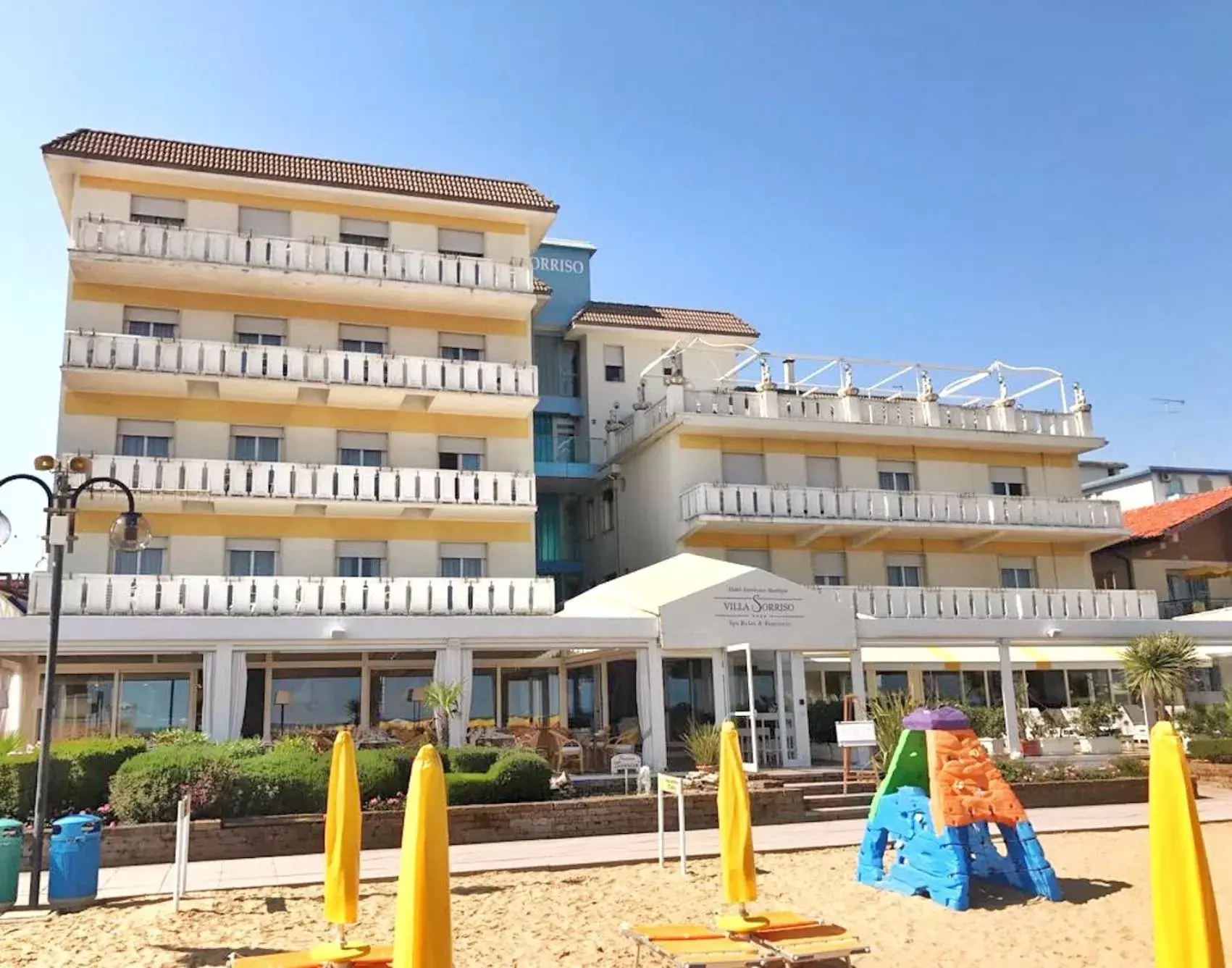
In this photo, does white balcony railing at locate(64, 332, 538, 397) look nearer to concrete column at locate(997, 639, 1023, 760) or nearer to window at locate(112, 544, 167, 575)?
window at locate(112, 544, 167, 575)

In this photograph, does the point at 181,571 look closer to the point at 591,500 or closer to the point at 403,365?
the point at 403,365

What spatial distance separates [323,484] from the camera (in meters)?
24.5

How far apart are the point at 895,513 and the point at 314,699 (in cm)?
1540

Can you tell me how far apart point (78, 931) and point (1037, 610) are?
24161 millimetres

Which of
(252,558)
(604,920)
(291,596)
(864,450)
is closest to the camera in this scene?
(604,920)

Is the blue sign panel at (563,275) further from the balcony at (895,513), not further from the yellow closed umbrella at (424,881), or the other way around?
the yellow closed umbrella at (424,881)

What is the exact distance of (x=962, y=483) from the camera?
30.5m

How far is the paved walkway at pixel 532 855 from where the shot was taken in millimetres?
11836

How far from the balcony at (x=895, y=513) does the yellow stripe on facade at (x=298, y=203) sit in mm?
8920

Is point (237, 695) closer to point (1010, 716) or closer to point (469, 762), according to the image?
point (469, 762)

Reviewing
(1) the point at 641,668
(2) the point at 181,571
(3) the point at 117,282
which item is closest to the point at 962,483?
(1) the point at 641,668

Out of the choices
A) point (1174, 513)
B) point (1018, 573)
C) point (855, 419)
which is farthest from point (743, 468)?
point (1174, 513)

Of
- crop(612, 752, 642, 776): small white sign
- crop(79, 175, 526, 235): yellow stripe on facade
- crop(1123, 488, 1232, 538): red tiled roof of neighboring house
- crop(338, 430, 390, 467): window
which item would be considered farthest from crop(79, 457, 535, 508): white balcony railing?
crop(1123, 488, 1232, 538): red tiled roof of neighboring house

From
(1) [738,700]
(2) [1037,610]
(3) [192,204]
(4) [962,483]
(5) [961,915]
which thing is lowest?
(5) [961,915]
